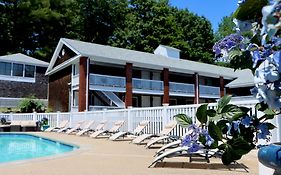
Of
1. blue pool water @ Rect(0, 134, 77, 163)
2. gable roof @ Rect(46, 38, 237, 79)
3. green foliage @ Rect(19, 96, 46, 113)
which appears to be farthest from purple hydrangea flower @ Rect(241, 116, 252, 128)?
green foliage @ Rect(19, 96, 46, 113)

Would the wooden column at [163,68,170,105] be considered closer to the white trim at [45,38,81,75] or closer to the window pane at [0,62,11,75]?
the white trim at [45,38,81,75]

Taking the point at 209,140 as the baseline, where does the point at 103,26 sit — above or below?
above

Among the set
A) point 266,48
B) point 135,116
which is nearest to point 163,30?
point 135,116

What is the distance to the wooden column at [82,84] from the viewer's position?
27266mm

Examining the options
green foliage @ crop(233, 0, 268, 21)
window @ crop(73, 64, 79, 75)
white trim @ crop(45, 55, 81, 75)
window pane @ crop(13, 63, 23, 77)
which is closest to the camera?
green foliage @ crop(233, 0, 268, 21)

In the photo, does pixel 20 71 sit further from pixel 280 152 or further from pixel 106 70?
pixel 280 152

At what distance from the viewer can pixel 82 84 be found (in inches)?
1078

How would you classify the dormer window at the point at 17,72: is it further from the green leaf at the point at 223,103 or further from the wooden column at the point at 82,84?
the green leaf at the point at 223,103

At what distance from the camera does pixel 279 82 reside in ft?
4.61

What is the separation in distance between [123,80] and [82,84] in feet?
13.4

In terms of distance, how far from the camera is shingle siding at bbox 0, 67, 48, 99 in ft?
113

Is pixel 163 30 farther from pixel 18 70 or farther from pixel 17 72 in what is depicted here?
pixel 17 72

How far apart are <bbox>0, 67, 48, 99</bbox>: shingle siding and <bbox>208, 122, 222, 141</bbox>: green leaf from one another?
35493 millimetres

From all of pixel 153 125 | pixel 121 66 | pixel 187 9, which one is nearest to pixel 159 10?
pixel 187 9
